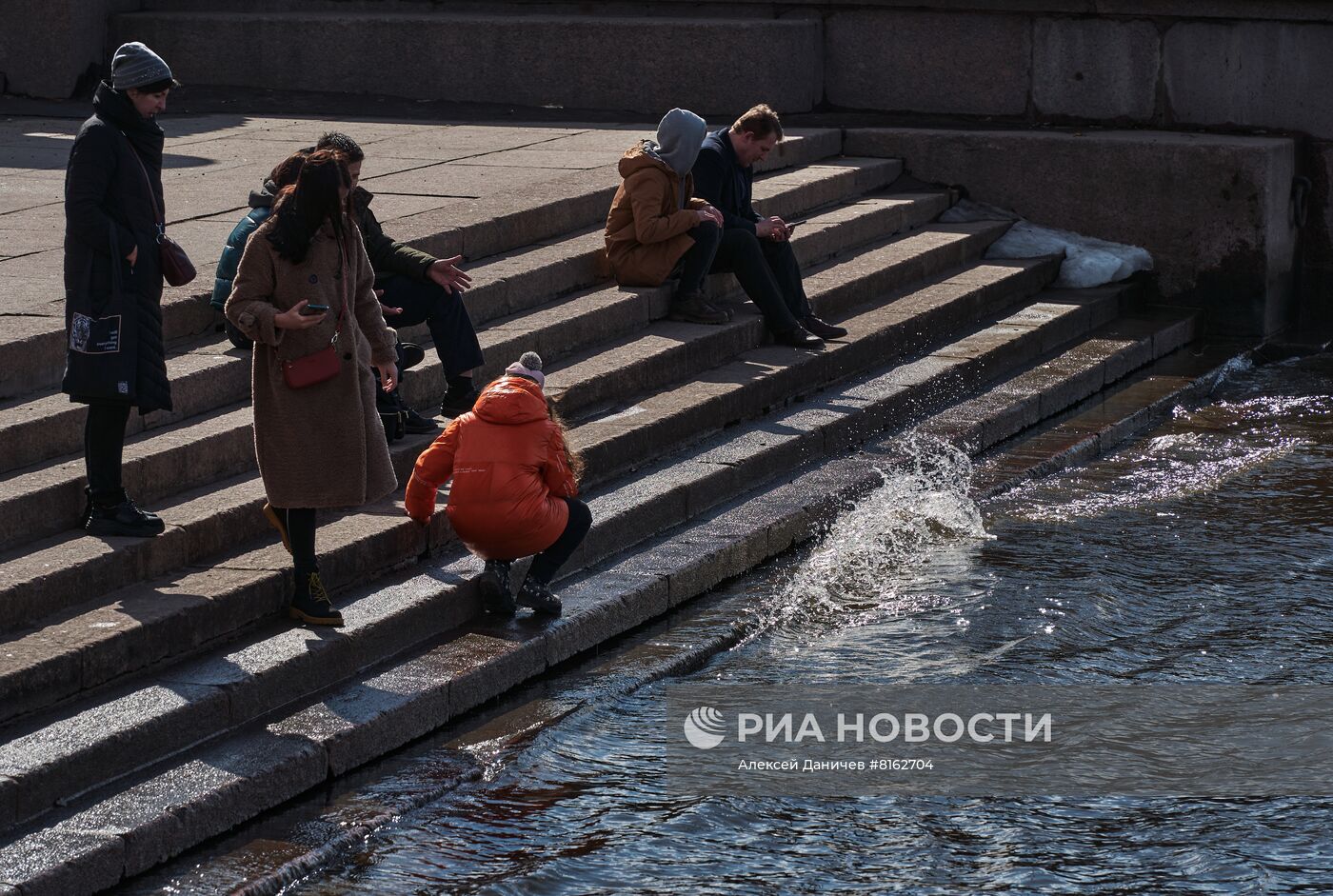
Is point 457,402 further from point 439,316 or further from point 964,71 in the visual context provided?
point 964,71

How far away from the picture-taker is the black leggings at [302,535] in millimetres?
5859

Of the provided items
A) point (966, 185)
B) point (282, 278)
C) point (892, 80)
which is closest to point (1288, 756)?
point (282, 278)

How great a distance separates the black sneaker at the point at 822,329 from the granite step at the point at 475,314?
1.18m

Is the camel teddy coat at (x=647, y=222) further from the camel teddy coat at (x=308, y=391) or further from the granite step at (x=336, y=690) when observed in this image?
the camel teddy coat at (x=308, y=391)

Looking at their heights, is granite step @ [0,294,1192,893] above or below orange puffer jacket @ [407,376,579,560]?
below

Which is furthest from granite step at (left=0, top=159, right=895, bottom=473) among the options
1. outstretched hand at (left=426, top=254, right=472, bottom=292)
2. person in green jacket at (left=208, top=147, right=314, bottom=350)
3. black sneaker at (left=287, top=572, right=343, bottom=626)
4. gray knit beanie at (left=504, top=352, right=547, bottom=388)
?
gray knit beanie at (left=504, top=352, right=547, bottom=388)

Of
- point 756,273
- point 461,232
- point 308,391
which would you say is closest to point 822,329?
point 756,273

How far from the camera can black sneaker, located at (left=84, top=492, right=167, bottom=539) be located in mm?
6031

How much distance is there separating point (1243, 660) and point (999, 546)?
5.12 feet

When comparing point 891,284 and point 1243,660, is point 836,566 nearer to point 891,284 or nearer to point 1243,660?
point 1243,660

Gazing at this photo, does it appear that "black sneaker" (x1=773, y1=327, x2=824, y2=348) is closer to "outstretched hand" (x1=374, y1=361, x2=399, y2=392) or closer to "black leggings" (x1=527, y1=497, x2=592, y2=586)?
"black leggings" (x1=527, y1=497, x2=592, y2=586)

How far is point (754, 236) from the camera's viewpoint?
32.0 feet

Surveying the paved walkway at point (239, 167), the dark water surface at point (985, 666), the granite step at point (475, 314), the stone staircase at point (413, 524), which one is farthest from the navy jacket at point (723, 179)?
the dark water surface at point (985, 666)

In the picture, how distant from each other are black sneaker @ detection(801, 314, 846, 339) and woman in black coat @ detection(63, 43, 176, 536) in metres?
4.65
